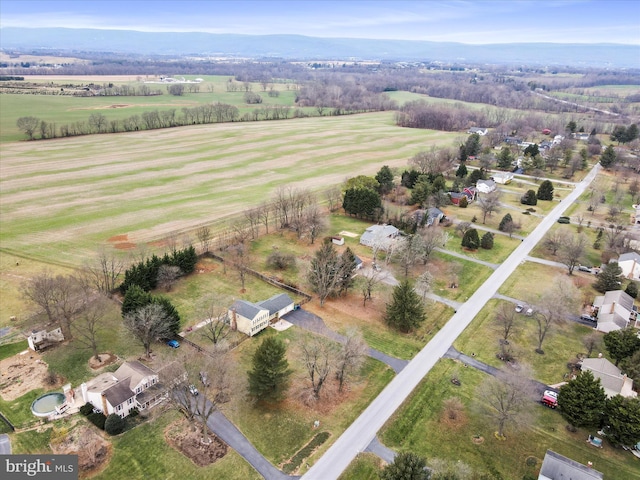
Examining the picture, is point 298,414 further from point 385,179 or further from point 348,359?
point 385,179

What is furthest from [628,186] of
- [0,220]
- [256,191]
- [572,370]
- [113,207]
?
[0,220]

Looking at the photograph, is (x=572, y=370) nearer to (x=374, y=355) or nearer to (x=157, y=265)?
(x=374, y=355)

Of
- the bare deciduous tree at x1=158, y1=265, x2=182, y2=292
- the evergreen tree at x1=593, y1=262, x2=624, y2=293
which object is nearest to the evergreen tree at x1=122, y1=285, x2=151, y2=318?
the bare deciduous tree at x1=158, y1=265, x2=182, y2=292

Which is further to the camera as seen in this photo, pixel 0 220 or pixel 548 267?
pixel 0 220

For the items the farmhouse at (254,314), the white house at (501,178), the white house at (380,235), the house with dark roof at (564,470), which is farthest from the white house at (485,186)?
the house with dark roof at (564,470)

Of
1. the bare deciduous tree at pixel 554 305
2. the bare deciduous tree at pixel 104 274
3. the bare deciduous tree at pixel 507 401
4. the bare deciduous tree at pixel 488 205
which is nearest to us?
the bare deciduous tree at pixel 507 401

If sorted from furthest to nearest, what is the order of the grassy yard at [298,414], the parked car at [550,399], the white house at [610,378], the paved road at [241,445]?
the white house at [610,378]
the parked car at [550,399]
the grassy yard at [298,414]
the paved road at [241,445]

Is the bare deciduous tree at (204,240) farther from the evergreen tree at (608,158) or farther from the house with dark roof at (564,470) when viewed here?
the evergreen tree at (608,158)
